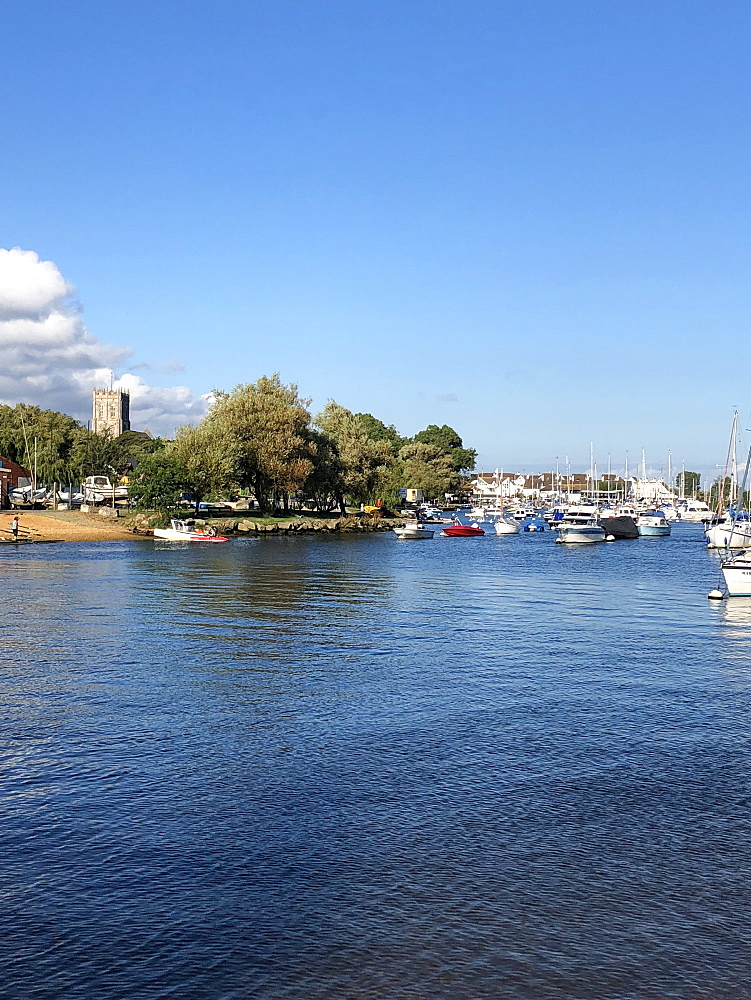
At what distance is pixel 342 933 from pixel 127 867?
275 cm

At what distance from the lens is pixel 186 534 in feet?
259

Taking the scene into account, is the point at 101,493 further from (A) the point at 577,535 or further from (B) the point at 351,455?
(A) the point at 577,535

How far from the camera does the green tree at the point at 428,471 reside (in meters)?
170

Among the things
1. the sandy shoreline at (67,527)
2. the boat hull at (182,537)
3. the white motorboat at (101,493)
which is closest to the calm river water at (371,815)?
the boat hull at (182,537)

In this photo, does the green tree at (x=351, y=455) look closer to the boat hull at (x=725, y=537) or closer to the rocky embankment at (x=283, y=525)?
the rocky embankment at (x=283, y=525)

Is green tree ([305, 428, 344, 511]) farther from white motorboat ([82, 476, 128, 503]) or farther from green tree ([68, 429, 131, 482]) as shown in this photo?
green tree ([68, 429, 131, 482])

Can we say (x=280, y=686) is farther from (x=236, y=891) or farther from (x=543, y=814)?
(x=236, y=891)

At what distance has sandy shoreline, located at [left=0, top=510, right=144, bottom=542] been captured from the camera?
77.8 metres

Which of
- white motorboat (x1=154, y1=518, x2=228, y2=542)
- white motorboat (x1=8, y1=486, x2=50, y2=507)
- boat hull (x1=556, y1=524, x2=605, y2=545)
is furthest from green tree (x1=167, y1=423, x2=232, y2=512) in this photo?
boat hull (x1=556, y1=524, x2=605, y2=545)

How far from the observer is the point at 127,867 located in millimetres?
10023

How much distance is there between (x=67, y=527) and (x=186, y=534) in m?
11.3

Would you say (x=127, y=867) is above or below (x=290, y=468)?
below

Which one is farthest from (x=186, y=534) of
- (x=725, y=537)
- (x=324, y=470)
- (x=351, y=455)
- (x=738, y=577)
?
(x=738, y=577)

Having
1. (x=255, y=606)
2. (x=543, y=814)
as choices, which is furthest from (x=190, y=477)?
(x=543, y=814)
